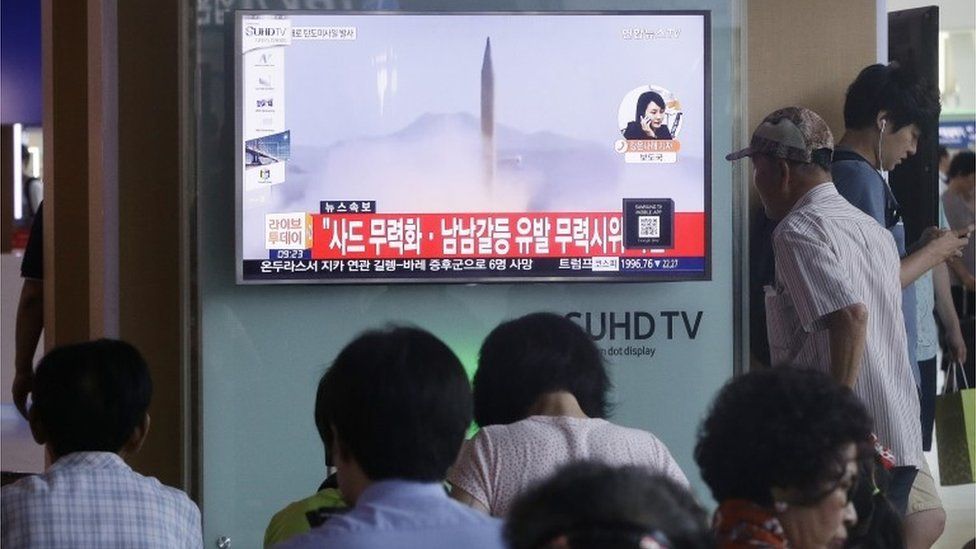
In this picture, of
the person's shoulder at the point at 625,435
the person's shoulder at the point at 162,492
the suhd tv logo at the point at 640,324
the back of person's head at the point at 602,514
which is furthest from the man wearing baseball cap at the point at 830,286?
the back of person's head at the point at 602,514

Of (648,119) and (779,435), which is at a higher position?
(648,119)

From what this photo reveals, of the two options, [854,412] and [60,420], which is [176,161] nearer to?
[60,420]

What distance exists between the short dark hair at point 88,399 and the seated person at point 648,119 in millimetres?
1817

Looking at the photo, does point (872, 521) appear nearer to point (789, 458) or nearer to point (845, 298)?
point (789, 458)

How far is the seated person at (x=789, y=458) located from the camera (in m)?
1.65

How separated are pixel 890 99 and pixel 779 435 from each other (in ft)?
7.40

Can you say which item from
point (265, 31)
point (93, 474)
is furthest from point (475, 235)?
point (93, 474)

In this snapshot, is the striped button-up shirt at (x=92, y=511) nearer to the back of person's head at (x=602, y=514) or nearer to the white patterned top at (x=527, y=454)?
the white patterned top at (x=527, y=454)

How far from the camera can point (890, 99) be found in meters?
3.68

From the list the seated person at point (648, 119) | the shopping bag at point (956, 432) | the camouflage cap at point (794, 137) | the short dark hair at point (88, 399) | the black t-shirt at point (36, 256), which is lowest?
the shopping bag at point (956, 432)

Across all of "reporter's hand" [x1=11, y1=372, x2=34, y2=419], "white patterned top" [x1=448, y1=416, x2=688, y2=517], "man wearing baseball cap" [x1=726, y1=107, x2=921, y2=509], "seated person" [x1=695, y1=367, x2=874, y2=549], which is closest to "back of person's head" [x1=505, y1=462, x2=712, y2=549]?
"seated person" [x1=695, y1=367, x2=874, y2=549]

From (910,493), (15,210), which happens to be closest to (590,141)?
(910,493)

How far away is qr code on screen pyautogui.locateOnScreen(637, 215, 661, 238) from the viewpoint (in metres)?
3.79

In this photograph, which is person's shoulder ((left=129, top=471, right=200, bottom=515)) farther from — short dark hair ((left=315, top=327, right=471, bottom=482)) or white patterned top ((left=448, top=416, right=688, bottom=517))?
short dark hair ((left=315, top=327, right=471, bottom=482))
